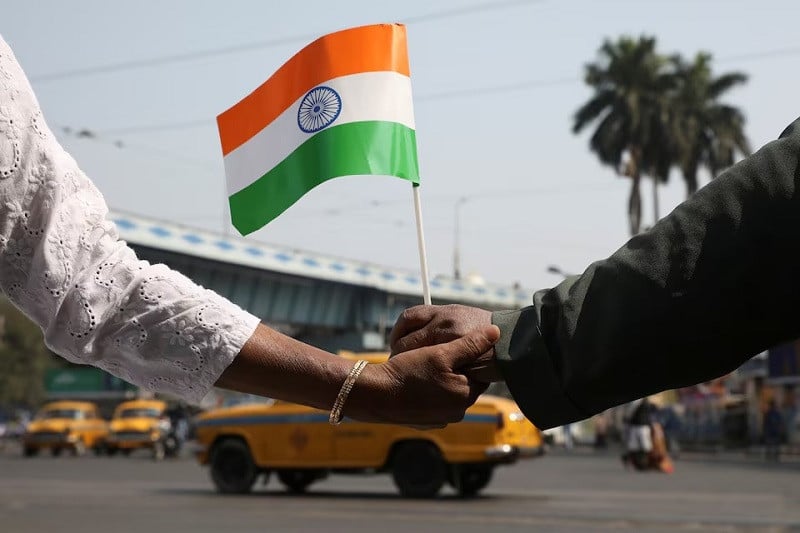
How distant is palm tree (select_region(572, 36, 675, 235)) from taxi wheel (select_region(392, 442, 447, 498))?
3727 cm

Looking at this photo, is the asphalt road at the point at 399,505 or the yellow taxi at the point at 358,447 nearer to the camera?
the asphalt road at the point at 399,505

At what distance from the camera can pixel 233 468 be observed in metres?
18.8

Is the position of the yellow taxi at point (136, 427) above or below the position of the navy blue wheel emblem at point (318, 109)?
above

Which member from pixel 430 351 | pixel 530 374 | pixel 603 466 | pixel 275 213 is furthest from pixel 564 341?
pixel 603 466

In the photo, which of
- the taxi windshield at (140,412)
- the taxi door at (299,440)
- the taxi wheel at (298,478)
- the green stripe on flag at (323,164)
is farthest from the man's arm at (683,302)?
the taxi windshield at (140,412)

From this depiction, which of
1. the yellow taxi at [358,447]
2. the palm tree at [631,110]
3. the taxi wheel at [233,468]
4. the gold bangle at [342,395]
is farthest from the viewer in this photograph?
the palm tree at [631,110]

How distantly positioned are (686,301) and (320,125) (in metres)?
1.53

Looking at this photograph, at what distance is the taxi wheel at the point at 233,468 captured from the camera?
731 inches

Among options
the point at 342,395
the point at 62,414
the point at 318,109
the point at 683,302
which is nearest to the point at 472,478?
the point at 318,109

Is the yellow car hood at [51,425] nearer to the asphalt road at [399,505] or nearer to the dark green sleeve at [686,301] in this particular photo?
the asphalt road at [399,505]

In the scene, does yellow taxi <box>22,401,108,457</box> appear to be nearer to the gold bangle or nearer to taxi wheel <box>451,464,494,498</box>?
taxi wheel <box>451,464,494,498</box>

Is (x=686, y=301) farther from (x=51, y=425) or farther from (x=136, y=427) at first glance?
(x=51, y=425)

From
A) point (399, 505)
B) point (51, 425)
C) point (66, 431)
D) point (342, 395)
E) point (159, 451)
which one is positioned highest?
point (51, 425)

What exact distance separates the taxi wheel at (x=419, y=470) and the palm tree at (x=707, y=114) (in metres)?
39.7
